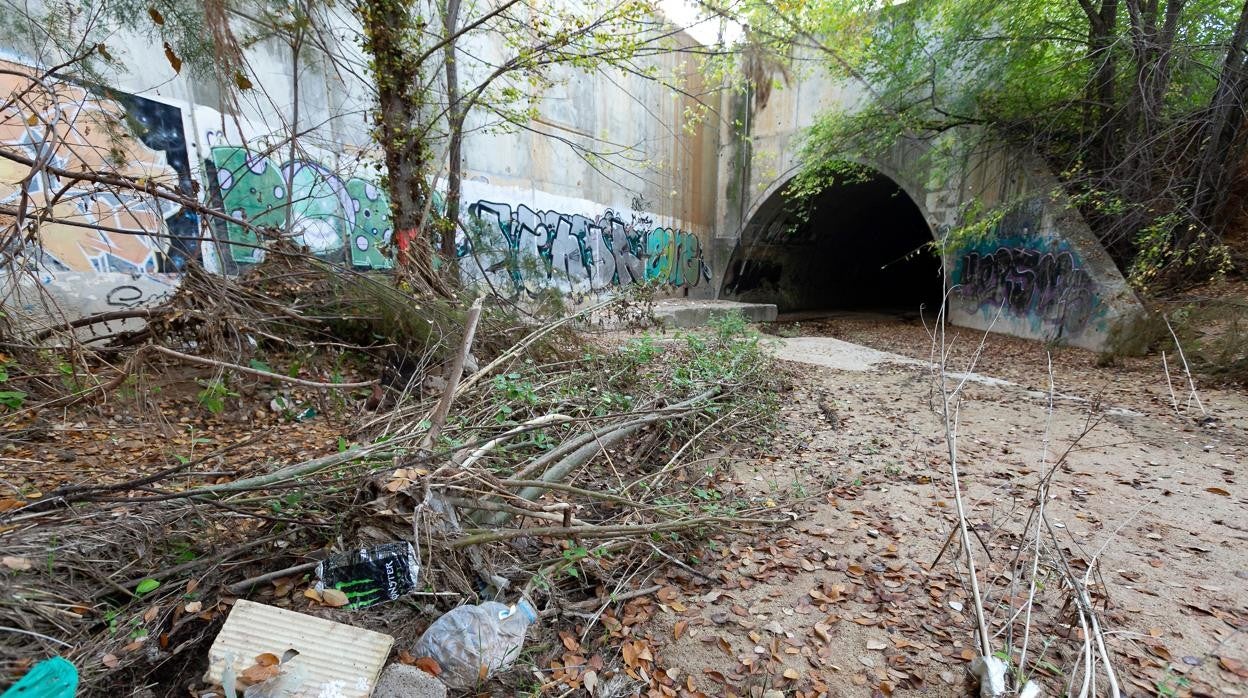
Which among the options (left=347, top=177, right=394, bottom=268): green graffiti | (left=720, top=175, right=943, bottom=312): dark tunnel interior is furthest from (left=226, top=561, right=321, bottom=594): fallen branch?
(left=720, top=175, right=943, bottom=312): dark tunnel interior

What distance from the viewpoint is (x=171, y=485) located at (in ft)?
8.56

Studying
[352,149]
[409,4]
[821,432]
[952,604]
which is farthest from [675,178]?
[952,604]

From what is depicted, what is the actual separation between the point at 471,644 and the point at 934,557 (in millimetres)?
2318

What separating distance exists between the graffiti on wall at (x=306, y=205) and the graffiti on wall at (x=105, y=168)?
44cm

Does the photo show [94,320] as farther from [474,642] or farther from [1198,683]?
[1198,683]

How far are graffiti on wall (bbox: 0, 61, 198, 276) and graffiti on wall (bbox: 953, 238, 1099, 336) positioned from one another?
1222cm

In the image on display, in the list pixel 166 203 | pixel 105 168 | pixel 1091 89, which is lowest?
pixel 166 203

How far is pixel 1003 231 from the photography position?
10.9m

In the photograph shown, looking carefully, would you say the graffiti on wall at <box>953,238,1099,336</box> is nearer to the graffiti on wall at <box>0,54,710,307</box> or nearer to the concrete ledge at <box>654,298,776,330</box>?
the concrete ledge at <box>654,298,776,330</box>

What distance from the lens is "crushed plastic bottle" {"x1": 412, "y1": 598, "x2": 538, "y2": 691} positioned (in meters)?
1.65

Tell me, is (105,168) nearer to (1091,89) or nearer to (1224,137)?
(1091,89)

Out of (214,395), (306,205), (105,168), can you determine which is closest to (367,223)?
(306,205)

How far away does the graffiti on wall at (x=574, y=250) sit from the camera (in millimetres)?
8914

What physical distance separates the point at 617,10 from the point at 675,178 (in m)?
10.2
